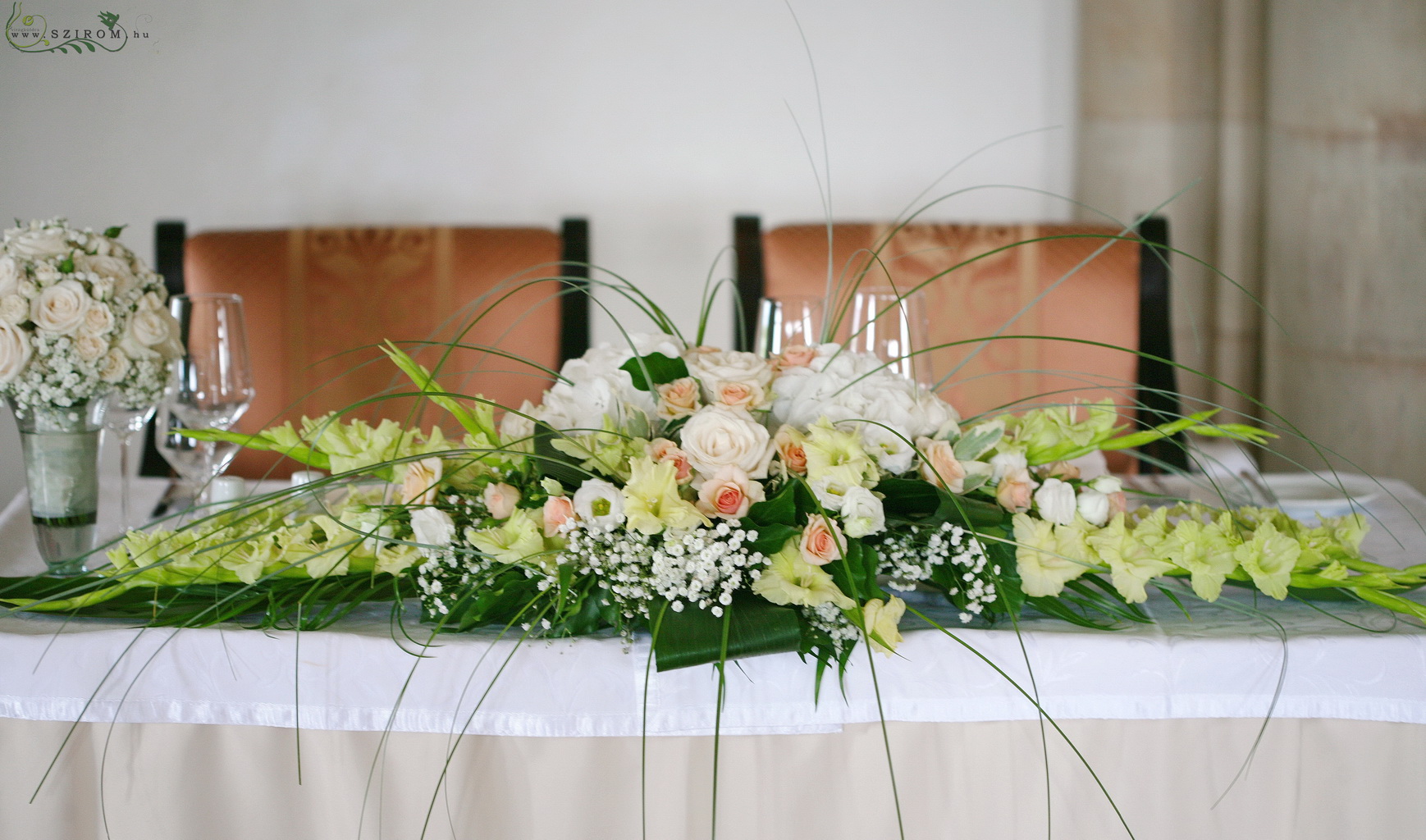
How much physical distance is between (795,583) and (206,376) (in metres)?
0.71

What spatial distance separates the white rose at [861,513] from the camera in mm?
592

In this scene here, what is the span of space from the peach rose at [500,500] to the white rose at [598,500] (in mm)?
58

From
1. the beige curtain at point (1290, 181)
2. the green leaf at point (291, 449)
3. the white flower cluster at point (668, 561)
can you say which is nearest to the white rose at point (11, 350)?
the green leaf at point (291, 449)

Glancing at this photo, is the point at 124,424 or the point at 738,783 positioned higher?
the point at 124,424

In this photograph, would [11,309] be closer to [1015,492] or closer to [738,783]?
[738,783]

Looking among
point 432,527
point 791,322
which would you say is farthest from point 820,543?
point 791,322

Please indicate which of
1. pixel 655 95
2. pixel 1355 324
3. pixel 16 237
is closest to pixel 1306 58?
pixel 1355 324

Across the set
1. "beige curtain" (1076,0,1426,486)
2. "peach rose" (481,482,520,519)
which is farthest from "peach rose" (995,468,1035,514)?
"beige curtain" (1076,0,1426,486)

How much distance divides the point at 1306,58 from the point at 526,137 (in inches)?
61.1

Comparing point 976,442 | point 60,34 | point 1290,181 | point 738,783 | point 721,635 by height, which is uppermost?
point 60,34

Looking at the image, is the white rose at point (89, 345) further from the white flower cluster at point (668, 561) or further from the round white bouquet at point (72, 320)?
the white flower cluster at point (668, 561)

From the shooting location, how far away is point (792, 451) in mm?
630

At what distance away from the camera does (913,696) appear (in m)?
0.64

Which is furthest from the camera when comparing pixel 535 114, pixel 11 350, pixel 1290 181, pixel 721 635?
pixel 535 114
